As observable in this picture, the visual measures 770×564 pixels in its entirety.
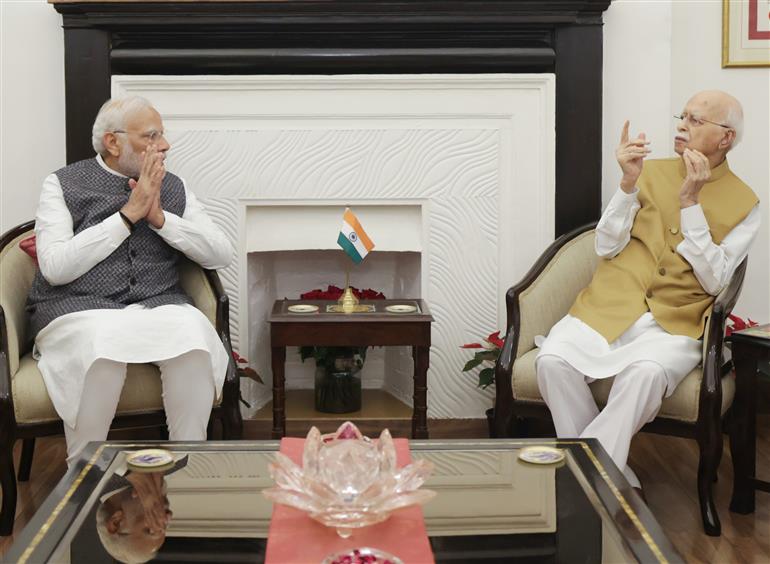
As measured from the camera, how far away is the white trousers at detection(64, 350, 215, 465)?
10.7ft

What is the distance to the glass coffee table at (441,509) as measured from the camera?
6.63 feet

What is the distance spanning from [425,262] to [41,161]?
163cm

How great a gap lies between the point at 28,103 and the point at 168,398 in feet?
5.50

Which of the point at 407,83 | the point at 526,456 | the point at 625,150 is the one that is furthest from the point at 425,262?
the point at 526,456

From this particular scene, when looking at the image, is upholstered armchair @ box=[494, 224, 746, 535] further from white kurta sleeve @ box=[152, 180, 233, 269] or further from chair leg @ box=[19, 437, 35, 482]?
chair leg @ box=[19, 437, 35, 482]

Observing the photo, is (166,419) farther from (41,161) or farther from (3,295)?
(41,161)

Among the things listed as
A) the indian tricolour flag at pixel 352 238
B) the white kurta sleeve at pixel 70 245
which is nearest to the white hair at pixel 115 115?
the white kurta sleeve at pixel 70 245

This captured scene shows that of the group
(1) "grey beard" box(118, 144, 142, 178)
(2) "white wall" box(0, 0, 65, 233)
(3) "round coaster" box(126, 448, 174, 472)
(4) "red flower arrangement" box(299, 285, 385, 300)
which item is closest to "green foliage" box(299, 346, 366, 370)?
(4) "red flower arrangement" box(299, 285, 385, 300)

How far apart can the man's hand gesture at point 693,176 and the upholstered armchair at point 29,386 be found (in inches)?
61.6

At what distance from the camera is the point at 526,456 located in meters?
2.52

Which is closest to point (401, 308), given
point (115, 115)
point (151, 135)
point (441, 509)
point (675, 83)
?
point (151, 135)

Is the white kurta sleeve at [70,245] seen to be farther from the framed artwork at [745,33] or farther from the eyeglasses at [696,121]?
the framed artwork at [745,33]

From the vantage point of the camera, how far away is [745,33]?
4332 millimetres

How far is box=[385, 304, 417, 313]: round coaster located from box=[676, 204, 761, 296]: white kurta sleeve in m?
1.04
